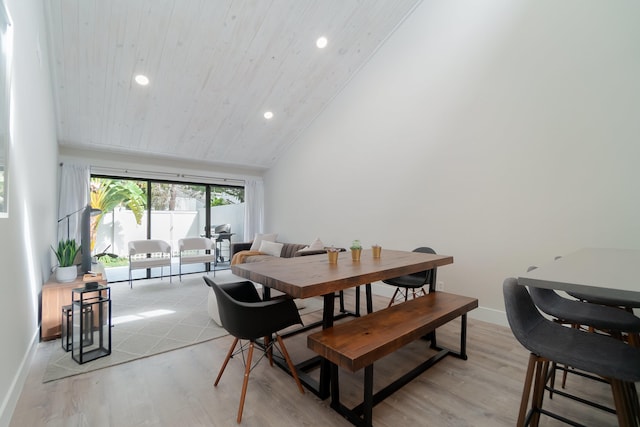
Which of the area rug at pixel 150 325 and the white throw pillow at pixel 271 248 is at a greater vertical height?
the white throw pillow at pixel 271 248

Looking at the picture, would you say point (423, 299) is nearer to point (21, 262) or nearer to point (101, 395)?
point (101, 395)

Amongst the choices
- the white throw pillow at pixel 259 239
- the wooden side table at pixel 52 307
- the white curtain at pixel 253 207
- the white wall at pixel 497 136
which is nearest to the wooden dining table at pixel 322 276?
the white wall at pixel 497 136

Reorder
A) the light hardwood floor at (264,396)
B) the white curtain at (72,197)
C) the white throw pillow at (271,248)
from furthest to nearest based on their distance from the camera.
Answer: the white throw pillow at (271,248)
the white curtain at (72,197)
the light hardwood floor at (264,396)

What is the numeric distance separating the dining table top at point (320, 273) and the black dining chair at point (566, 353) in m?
0.79

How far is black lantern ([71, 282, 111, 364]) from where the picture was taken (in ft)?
7.45

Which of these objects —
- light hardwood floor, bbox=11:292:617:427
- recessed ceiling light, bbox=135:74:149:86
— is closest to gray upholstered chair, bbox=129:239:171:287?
light hardwood floor, bbox=11:292:617:427

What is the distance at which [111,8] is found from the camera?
9.66 ft

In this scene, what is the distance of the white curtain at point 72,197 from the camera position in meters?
4.54

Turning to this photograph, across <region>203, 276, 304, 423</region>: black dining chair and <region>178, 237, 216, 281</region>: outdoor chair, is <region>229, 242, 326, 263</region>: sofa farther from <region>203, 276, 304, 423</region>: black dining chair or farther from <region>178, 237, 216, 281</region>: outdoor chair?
<region>203, 276, 304, 423</region>: black dining chair

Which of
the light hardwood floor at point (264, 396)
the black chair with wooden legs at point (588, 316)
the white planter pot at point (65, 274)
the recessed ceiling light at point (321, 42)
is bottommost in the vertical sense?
the light hardwood floor at point (264, 396)

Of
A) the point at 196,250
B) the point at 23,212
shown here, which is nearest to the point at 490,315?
the point at 23,212

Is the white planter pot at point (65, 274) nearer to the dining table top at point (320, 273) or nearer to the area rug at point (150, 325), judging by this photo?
the area rug at point (150, 325)

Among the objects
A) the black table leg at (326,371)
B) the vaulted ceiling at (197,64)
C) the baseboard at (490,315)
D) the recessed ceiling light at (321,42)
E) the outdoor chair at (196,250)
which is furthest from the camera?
the outdoor chair at (196,250)

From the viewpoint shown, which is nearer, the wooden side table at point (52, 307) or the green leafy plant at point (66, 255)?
the wooden side table at point (52, 307)
